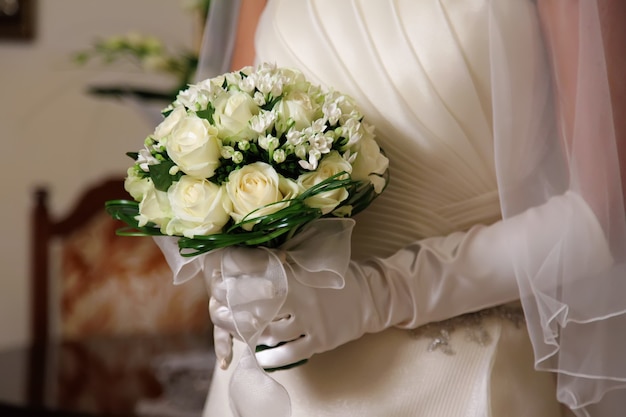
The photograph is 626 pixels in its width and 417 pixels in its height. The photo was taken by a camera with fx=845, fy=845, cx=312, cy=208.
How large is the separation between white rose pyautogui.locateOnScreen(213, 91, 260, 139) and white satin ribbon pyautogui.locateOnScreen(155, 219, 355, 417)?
0.40 feet

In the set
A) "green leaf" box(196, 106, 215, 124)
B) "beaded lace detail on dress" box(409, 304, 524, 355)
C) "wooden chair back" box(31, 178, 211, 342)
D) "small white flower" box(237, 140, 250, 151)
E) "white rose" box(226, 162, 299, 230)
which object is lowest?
"wooden chair back" box(31, 178, 211, 342)

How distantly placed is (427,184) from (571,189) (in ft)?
0.56

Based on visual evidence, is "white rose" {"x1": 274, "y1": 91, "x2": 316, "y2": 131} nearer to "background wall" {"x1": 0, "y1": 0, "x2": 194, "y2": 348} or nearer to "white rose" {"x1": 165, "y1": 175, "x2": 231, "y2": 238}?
"white rose" {"x1": 165, "y1": 175, "x2": 231, "y2": 238}

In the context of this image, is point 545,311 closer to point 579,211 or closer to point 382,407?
point 579,211

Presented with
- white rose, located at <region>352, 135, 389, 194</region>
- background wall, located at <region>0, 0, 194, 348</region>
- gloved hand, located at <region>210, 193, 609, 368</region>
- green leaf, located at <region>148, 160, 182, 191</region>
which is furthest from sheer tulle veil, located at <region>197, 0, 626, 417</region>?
background wall, located at <region>0, 0, 194, 348</region>

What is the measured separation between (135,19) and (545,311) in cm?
232

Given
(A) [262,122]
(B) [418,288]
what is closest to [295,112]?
(A) [262,122]

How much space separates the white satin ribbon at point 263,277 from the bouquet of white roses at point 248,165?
17 mm

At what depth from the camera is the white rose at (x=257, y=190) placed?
32.1 inches

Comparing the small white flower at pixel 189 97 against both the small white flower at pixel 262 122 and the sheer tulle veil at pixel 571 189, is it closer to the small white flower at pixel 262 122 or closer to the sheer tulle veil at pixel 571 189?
the small white flower at pixel 262 122

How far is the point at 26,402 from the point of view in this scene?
5.82ft

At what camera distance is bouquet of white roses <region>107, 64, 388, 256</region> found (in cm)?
83

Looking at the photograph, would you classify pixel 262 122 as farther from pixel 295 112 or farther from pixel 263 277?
pixel 263 277

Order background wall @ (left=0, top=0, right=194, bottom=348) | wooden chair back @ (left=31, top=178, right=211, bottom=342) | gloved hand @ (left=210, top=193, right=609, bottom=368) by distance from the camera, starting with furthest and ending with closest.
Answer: background wall @ (left=0, top=0, right=194, bottom=348) < wooden chair back @ (left=31, top=178, right=211, bottom=342) < gloved hand @ (left=210, top=193, right=609, bottom=368)
